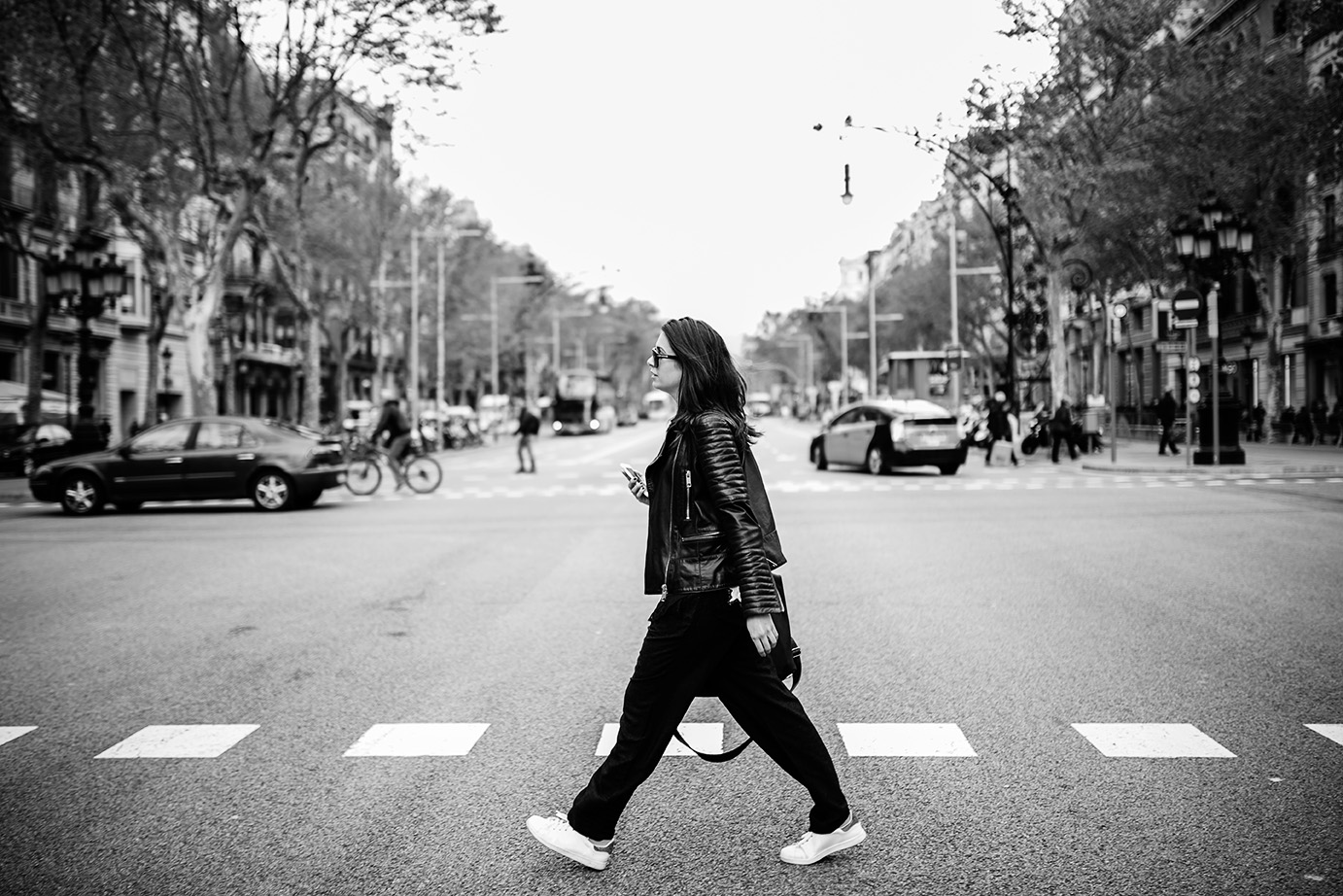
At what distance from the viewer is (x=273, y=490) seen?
64.9 ft

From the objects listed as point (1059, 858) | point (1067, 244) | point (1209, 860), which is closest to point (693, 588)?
point (1059, 858)

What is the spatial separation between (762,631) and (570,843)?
862 millimetres

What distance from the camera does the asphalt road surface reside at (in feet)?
Result: 13.9

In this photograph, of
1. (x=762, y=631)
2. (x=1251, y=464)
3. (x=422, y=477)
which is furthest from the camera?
(x=1251, y=464)

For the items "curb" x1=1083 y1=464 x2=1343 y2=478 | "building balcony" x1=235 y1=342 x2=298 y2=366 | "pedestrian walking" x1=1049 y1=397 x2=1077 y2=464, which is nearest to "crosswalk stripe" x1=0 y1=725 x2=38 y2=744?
"curb" x1=1083 y1=464 x2=1343 y2=478

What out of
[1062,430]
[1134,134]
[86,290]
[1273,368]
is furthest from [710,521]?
[1273,368]

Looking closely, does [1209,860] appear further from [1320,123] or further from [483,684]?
[1320,123]

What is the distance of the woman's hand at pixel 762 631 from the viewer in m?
4.01

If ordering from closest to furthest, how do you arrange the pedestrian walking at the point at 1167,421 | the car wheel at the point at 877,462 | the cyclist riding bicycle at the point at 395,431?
the cyclist riding bicycle at the point at 395,431 → the car wheel at the point at 877,462 → the pedestrian walking at the point at 1167,421

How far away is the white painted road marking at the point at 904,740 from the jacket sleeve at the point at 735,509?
1735 mm

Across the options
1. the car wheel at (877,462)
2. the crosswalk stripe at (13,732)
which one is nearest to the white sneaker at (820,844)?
the crosswalk stripe at (13,732)

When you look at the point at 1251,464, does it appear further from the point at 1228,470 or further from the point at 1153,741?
the point at 1153,741

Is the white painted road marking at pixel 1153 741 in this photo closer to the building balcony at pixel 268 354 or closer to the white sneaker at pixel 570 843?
the white sneaker at pixel 570 843

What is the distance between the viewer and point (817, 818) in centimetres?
420
